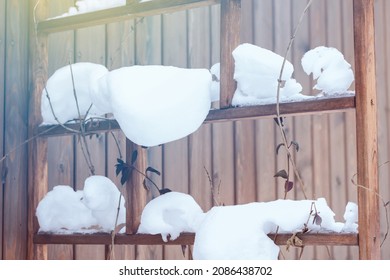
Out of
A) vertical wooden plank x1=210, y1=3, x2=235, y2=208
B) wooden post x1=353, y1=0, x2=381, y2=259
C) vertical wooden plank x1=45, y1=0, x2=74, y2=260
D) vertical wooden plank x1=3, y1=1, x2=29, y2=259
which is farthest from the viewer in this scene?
vertical wooden plank x1=210, y1=3, x2=235, y2=208

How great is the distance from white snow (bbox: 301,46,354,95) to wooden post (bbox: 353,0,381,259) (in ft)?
0.20

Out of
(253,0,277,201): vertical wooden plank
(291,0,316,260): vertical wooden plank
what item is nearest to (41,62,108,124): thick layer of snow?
(253,0,277,201): vertical wooden plank

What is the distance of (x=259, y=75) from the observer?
166cm

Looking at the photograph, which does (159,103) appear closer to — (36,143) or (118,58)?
(36,143)

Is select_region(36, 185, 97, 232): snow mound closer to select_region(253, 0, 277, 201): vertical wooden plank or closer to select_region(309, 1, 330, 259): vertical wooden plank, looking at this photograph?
select_region(253, 0, 277, 201): vertical wooden plank

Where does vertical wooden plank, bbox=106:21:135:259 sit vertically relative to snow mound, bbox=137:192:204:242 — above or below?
above

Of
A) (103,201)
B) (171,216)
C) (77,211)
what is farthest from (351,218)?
(77,211)

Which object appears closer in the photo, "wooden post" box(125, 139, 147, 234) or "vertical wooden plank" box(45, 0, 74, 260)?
"wooden post" box(125, 139, 147, 234)

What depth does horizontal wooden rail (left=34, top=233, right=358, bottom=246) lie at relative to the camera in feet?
4.94

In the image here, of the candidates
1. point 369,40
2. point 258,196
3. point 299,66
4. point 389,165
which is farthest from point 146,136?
point 389,165

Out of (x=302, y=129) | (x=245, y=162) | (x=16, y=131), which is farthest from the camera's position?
(x=302, y=129)

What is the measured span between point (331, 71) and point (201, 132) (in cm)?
108

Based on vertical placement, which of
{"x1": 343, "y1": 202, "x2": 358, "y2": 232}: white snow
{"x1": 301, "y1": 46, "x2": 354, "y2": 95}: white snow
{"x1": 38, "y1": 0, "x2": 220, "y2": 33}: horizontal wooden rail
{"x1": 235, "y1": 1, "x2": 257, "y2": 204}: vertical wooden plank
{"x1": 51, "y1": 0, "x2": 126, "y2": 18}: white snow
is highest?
{"x1": 51, "y1": 0, "x2": 126, "y2": 18}: white snow
